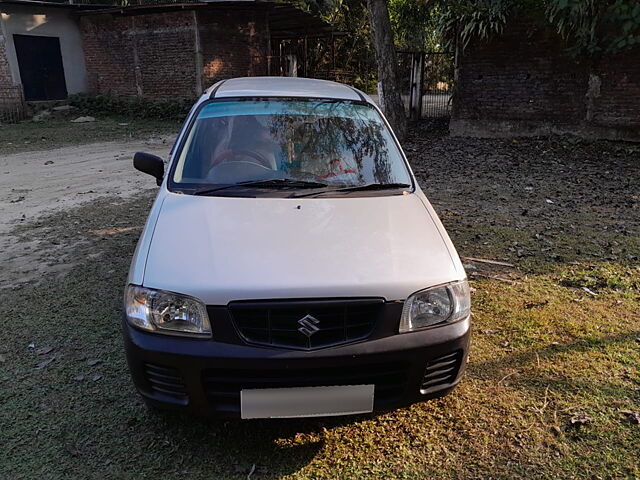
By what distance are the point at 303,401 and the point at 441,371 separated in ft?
2.25

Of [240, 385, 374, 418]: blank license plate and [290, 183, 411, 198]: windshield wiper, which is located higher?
[290, 183, 411, 198]: windshield wiper

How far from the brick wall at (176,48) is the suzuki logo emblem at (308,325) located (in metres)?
14.9

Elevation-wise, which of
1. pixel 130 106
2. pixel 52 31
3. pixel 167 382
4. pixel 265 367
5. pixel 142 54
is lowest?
pixel 130 106

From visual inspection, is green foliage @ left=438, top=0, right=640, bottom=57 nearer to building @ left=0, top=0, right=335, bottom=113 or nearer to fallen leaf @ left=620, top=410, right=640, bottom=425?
building @ left=0, top=0, right=335, bottom=113

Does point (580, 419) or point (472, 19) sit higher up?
point (472, 19)

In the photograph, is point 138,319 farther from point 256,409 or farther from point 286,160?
point 286,160

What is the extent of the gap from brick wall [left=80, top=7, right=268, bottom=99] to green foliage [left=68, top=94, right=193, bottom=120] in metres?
0.31

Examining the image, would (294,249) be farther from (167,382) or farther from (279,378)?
(167,382)

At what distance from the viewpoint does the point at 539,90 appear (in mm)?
10531

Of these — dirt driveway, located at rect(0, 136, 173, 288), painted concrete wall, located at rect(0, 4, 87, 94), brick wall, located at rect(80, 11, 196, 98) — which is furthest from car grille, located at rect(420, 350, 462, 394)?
painted concrete wall, located at rect(0, 4, 87, 94)

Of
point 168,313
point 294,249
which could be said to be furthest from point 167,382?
point 294,249

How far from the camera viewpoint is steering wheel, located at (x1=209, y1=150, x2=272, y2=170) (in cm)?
323

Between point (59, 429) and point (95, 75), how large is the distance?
17664 millimetres

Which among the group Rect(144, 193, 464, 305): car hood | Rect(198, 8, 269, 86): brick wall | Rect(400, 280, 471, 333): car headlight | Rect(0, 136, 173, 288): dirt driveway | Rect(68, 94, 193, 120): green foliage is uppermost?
Rect(198, 8, 269, 86): brick wall
